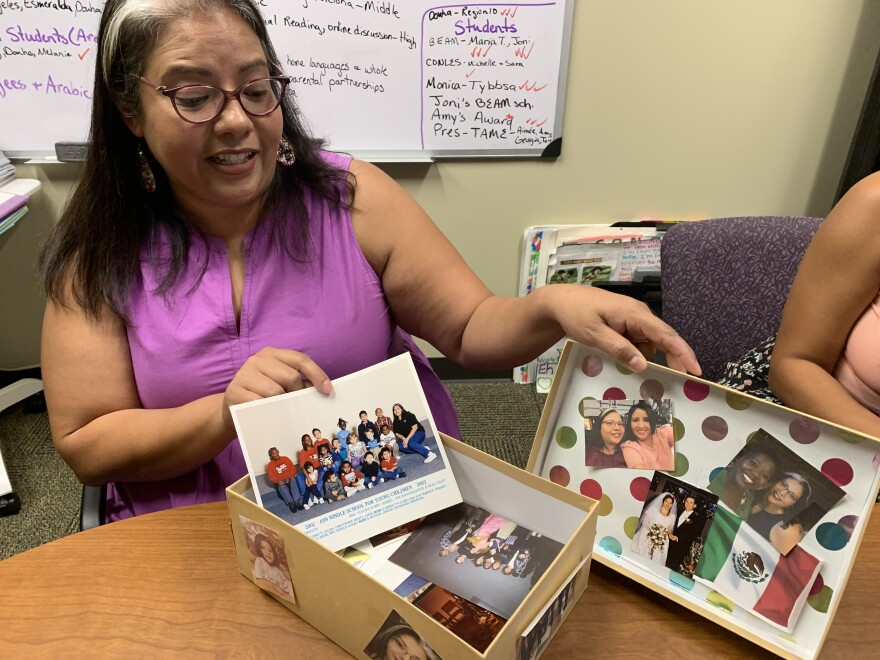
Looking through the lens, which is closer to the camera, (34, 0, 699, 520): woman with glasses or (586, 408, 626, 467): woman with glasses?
(586, 408, 626, 467): woman with glasses

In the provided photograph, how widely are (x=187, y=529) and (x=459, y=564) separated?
36cm

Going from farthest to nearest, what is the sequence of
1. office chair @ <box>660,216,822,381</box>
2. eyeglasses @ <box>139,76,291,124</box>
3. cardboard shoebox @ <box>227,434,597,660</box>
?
office chair @ <box>660,216,822,381</box>
eyeglasses @ <box>139,76,291,124</box>
cardboard shoebox @ <box>227,434,597,660</box>

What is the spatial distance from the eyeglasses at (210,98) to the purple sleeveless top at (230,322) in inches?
8.2

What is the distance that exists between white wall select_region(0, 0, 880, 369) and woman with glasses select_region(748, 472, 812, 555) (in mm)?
1630

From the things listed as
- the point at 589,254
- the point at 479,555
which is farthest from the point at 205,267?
the point at 589,254

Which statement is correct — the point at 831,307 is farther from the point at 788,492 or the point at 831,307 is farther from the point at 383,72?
the point at 383,72

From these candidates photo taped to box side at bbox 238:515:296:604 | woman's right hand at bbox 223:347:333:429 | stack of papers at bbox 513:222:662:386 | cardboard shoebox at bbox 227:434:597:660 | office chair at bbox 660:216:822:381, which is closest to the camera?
cardboard shoebox at bbox 227:434:597:660

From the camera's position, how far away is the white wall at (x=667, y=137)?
6.22ft

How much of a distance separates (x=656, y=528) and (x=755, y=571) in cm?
10

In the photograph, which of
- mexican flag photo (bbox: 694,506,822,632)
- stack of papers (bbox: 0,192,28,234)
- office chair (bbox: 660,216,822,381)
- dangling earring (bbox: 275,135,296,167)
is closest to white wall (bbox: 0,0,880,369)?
stack of papers (bbox: 0,192,28,234)

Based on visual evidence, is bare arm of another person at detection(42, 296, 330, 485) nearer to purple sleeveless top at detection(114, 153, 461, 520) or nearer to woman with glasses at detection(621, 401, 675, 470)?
purple sleeveless top at detection(114, 153, 461, 520)

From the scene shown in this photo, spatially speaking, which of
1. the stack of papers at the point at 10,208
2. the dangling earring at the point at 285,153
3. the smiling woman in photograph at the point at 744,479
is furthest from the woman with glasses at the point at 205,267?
the stack of papers at the point at 10,208

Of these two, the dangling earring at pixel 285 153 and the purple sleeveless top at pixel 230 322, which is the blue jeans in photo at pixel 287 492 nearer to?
the purple sleeveless top at pixel 230 322

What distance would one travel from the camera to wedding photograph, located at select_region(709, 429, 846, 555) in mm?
598
